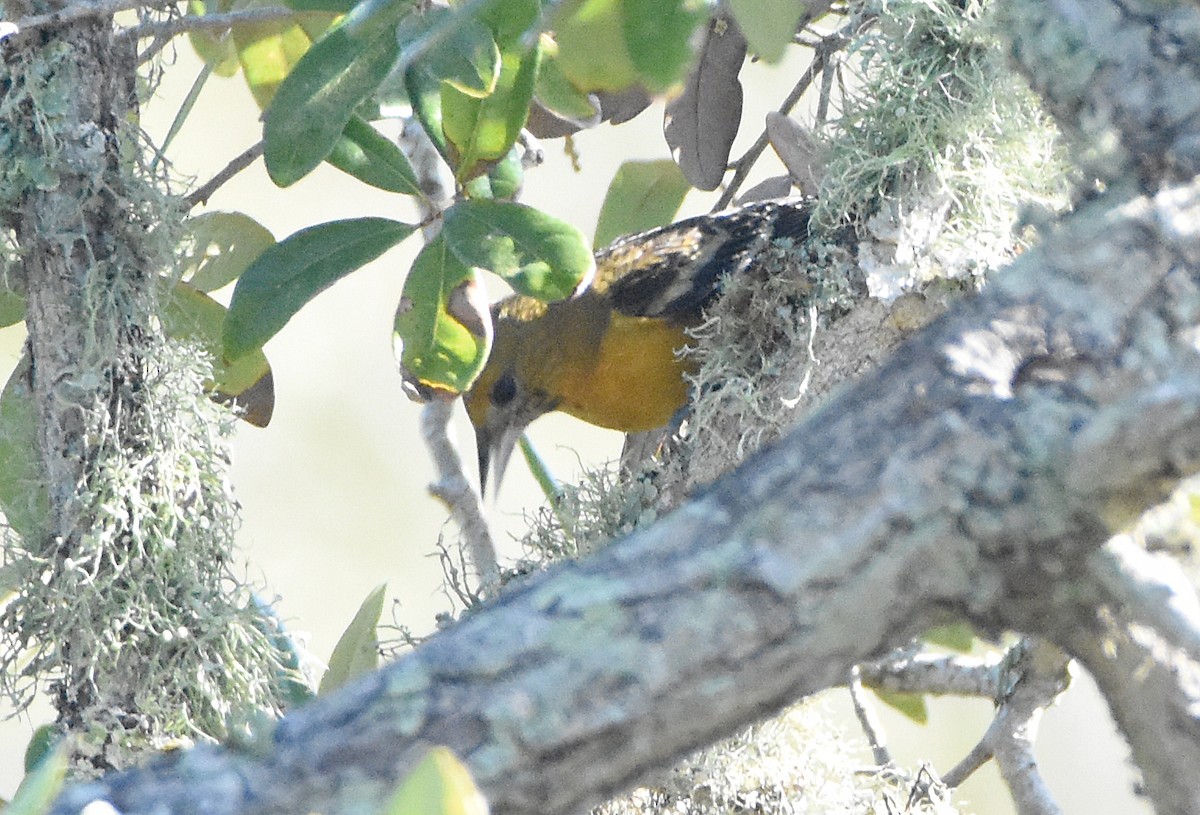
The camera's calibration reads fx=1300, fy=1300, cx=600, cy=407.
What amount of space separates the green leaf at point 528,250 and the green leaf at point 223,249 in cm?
46

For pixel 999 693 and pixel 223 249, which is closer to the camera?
pixel 999 693

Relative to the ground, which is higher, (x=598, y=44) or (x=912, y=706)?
(x=598, y=44)

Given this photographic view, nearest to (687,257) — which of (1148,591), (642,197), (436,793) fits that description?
(642,197)

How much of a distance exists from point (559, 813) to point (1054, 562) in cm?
30

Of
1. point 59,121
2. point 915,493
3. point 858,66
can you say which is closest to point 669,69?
point 915,493

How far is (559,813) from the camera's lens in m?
0.69

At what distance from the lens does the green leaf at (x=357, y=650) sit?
6.28ft

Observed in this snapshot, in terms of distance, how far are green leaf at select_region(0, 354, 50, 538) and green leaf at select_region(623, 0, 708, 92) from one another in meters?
0.94

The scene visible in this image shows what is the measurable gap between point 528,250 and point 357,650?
0.67m

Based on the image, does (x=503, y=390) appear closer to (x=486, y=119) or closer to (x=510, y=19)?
(x=486, y=119)

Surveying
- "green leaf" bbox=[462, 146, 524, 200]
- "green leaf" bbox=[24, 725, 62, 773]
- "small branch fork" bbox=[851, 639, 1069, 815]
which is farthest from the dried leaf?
"green leaf" bbox=[24, 725, 62, 773]

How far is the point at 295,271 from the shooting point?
1727 millimetres

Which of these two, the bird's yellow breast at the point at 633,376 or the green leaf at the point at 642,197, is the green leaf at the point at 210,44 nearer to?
the green leaf at the point at 642,197

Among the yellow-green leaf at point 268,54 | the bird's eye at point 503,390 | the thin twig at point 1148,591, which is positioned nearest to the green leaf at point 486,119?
the yellow-green leaf at point 268,54
